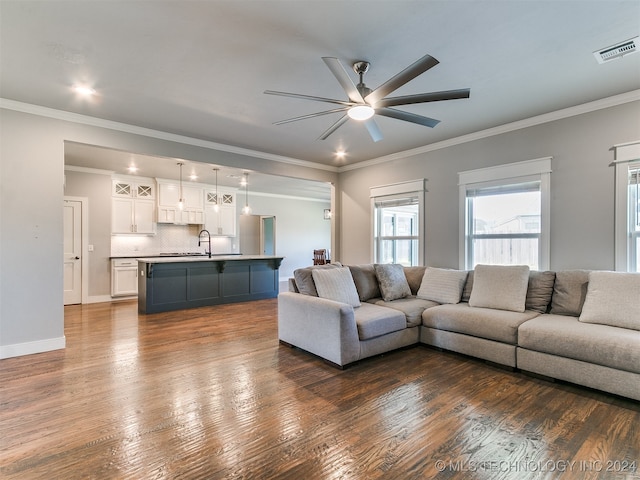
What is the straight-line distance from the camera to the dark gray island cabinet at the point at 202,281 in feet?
18.4

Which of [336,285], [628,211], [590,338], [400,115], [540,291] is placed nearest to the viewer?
[590,338]

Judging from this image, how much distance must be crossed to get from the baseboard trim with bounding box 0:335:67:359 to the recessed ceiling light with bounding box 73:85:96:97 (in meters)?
2.69

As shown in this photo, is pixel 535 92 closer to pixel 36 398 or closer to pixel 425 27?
pixel 425 27

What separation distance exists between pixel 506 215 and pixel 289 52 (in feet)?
11.1

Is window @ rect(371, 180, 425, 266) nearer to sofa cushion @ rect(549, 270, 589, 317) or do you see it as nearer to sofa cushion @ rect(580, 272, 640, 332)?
sofa cushion @ rect(549, 270, 589, 317)

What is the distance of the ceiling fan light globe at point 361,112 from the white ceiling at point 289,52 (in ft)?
1.28

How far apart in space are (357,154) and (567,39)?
3386 millimetres

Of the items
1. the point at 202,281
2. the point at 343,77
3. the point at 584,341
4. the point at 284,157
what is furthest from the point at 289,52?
the point at 202,281

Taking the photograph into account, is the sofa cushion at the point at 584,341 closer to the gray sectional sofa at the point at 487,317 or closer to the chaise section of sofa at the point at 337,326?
the gray sectional sofa at the point at 487,317

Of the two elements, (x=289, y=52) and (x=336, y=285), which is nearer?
Result: (x=289, y=52)

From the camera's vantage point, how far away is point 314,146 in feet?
16.5

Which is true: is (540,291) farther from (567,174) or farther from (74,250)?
(74,250)

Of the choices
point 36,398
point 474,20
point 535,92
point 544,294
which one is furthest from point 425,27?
point 36,398

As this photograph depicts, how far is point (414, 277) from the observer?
4609mm
